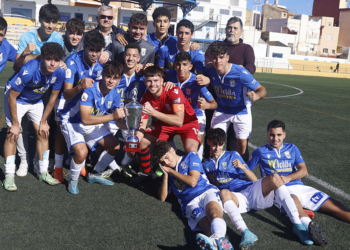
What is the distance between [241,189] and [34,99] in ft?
9.62

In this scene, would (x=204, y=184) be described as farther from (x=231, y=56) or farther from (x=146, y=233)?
(x=231, y=56)

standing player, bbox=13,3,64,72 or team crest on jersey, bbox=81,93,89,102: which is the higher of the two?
standing player, bbox=13,3,64,72

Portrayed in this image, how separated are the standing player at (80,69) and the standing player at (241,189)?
1.72 metres

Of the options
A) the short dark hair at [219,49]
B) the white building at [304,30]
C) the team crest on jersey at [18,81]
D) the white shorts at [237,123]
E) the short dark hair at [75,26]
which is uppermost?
the white building at [304,30]

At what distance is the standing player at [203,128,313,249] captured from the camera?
10.7 ft

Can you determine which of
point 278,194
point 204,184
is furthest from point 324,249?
point 204,184

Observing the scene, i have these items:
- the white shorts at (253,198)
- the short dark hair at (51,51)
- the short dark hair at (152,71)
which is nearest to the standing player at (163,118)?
the short dark hair at (152,71)

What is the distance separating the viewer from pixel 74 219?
353 centimetres

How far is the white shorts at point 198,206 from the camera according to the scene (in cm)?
341

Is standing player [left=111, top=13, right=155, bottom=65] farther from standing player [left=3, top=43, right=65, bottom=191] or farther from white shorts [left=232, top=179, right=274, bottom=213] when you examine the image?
white shorts [left=232, top=179, right=274, bottom=213]

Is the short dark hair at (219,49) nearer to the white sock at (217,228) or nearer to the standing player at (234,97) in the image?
the standing player at (234,97)

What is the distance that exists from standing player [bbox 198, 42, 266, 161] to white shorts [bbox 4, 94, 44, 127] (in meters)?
2.48

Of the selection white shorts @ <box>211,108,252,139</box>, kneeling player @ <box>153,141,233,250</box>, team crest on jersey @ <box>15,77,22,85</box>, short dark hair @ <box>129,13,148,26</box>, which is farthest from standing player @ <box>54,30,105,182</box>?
white shorts @ <box>211,108,252,139</box>

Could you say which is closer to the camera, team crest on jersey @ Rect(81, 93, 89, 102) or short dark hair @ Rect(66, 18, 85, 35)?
team crest on jersey @ Rect(81, 93, 89, 102)
